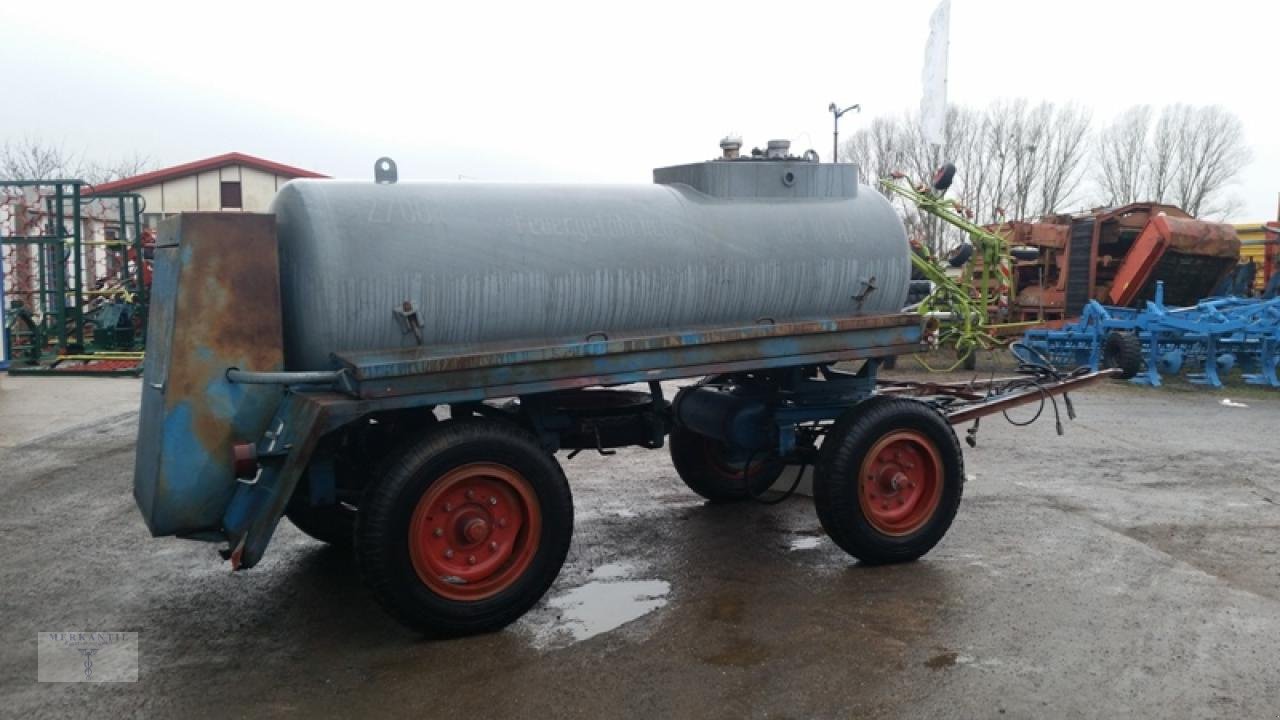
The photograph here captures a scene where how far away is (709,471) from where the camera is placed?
7035 mm

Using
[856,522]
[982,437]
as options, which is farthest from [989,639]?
[982,437]

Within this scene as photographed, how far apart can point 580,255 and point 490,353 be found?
74 cm

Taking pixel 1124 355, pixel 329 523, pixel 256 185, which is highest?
pixel 256 185

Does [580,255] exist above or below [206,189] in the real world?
below

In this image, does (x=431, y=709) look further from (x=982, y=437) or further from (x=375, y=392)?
(x=982, y=437)

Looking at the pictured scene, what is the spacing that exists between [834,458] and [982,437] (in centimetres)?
475

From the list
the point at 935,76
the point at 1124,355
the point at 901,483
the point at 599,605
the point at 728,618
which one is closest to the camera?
the point at 728,618

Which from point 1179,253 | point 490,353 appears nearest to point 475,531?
point 490,353

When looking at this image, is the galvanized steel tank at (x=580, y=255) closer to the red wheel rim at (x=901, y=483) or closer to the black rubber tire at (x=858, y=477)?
the black rubber tire at (x=858, y=477)

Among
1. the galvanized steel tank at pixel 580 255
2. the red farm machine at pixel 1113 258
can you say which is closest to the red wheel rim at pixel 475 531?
the galvanized steel tank at pixel 580 255

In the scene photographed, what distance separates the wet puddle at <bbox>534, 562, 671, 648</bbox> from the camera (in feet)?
15.4

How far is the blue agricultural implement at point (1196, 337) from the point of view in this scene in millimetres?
12891

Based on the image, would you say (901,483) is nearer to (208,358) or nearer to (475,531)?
(475,531)

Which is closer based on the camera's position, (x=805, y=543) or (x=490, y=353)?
(x=490, y=353)
